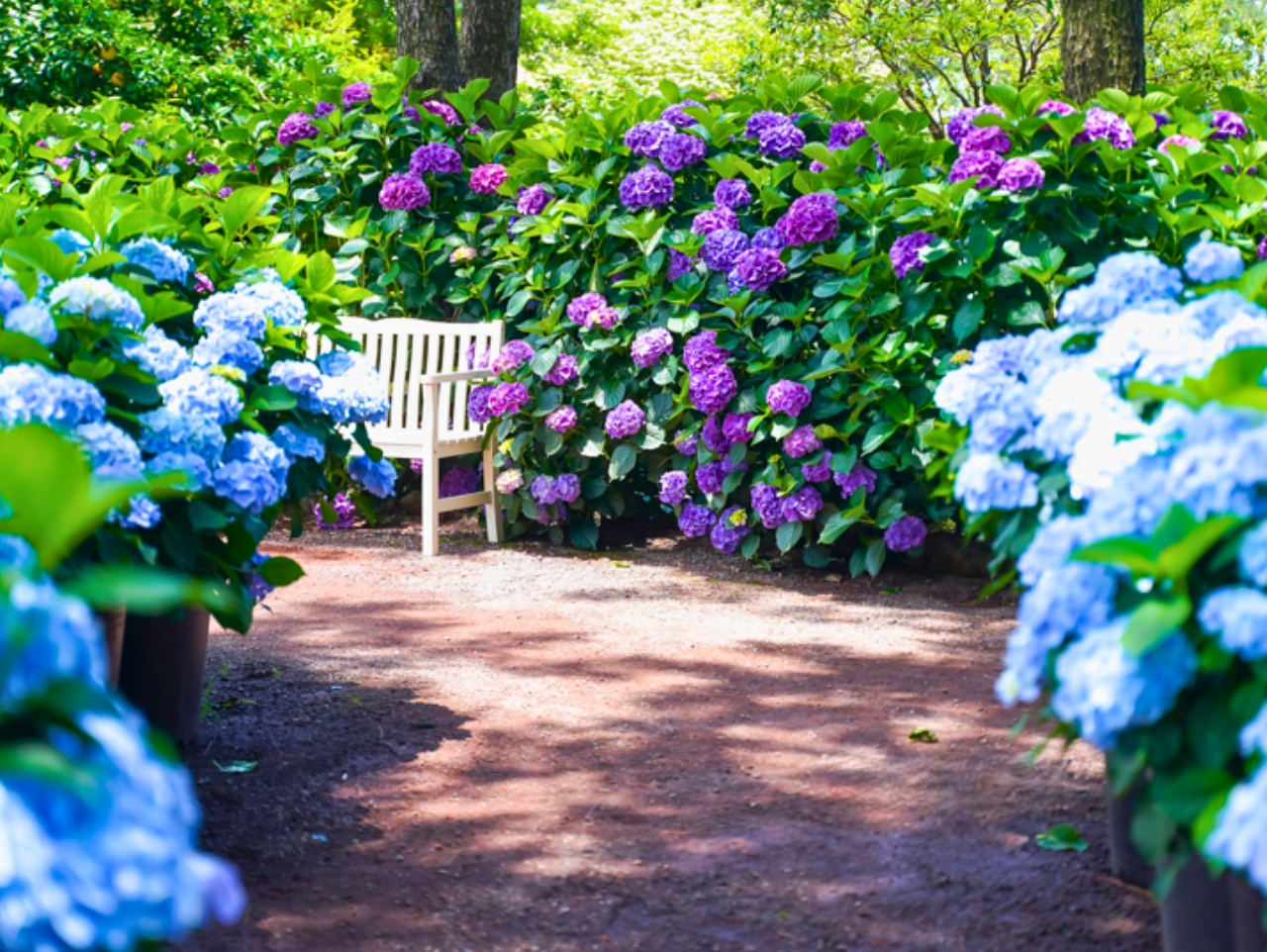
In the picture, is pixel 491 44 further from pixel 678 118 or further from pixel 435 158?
pixel 678 118

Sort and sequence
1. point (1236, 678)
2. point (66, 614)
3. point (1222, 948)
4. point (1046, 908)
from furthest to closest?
point (1046, 908), point (1222, 948), point (1236, 678), point (66, 614)

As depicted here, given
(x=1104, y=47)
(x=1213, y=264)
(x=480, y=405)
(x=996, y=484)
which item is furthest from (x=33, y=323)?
(x=1104, y=47)

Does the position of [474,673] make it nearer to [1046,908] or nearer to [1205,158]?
[1046,908]

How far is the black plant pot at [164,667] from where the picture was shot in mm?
3455

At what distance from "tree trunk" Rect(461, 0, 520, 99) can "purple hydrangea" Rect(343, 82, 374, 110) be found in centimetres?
113

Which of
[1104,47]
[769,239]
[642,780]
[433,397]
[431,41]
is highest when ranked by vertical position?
[431,41]

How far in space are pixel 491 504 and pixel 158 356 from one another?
3.43m

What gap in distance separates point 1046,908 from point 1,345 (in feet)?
7.52

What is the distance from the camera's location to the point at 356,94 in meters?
6.87

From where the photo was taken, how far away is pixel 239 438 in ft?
10.0

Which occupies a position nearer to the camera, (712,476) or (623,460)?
(712,476)

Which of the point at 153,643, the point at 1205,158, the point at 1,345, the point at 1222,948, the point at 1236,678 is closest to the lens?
the point at 1236,678

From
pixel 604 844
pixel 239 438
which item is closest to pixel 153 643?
pixel 239 438

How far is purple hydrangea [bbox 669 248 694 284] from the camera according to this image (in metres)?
5.77
